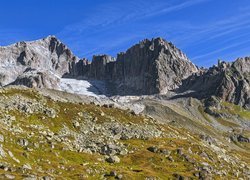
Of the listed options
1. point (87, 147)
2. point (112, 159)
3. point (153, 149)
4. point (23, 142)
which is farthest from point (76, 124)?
point (23, 142)

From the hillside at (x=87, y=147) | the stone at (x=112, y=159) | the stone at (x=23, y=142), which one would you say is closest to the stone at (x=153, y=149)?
the hillside at (x=87, y=147)

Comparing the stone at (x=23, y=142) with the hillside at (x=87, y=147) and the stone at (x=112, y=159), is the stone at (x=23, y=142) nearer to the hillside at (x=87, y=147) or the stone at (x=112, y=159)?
the hillside at (x=87, y=147)

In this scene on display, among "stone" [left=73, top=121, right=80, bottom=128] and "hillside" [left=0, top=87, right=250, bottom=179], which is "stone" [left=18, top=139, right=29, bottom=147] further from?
"stone" [left=73, top=121, right=80, bottom=128]

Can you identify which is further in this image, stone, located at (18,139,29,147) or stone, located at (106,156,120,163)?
stone, located at (106,156,120,163)

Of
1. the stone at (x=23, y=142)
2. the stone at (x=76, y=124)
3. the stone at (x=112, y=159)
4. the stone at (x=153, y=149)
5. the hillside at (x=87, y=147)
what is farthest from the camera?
the stone at (x=76, y=124)

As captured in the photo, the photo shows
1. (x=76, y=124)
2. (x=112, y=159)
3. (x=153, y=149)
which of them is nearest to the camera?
(x=112, y=159)

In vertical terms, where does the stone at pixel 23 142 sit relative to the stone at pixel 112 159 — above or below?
above

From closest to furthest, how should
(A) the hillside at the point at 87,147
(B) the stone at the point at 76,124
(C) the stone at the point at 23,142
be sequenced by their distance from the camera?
(A) the hillside at the point at 87,147 → (C) the stone at the point at 23,142 → (B) the stone at the point at 76,124

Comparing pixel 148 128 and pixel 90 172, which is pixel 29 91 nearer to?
pixel 148 128

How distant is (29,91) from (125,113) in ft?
→ 143

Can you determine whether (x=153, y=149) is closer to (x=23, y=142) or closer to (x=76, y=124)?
(x=76, y=124)

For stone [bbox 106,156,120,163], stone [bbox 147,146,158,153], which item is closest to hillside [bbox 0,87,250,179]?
stone [bbox 106,156,120,163]

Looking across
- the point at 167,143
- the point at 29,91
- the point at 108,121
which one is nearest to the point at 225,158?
the point at 167,143

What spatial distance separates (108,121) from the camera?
149250 millimetres
